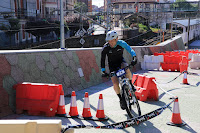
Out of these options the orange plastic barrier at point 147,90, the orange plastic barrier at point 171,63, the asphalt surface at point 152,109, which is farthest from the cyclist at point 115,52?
the orange plastic barrier at point 171,63

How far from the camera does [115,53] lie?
704 cm

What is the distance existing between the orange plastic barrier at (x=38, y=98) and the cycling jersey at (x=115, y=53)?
1280mm

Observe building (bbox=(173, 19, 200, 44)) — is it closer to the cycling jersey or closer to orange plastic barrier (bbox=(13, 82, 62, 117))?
the cycling jersey

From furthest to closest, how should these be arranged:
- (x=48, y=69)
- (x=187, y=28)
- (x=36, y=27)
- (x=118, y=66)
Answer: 1. (x=187, y=28)
2. (x=36, y=27)
3. (x=48, y=69)
4. (x=118, y=66)

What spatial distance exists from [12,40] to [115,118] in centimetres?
3709

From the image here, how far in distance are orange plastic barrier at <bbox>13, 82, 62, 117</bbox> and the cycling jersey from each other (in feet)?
4.20

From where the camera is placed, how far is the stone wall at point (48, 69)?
24.0 feet

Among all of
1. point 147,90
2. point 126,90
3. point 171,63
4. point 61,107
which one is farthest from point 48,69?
point 171,63

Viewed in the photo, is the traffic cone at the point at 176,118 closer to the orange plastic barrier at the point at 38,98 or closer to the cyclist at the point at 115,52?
the cyclist at the point at 115,52

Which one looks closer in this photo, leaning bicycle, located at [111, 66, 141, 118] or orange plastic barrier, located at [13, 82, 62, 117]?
leaning bicycle, located at [111, 66, 141, 118]

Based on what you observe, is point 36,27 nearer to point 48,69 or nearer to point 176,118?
point 48,69

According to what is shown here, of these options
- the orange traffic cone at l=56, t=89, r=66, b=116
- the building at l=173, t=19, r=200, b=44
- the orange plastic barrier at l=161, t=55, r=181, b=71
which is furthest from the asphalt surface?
the building at l=173, t=19, r=200, b=44

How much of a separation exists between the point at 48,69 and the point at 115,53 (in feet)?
9.40

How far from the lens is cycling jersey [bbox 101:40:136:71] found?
22.9ft
